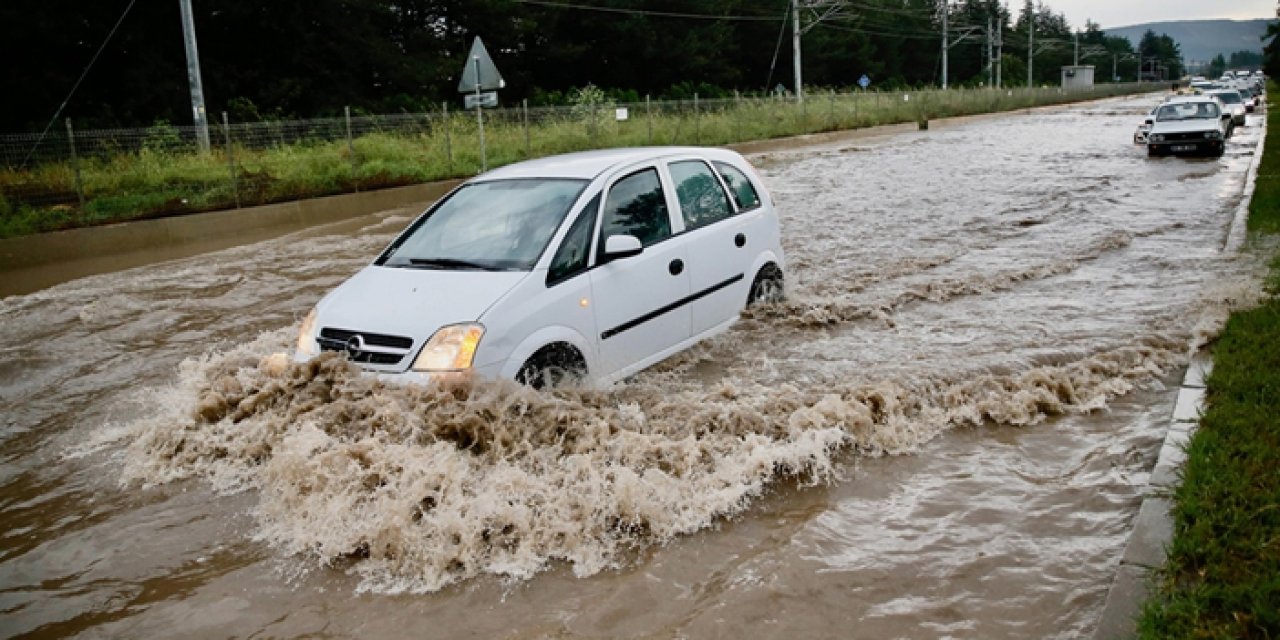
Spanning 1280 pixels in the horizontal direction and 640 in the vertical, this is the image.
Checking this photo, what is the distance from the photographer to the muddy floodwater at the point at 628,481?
14.7 feet

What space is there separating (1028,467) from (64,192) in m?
16.1

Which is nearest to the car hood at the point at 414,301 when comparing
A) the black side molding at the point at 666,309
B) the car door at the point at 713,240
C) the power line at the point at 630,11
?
the black side molding at the point at 666,309

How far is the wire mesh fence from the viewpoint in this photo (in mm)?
16438

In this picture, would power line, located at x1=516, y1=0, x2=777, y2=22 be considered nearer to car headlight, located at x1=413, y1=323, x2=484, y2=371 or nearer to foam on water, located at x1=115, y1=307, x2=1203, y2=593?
A: foam on water, located at x1=115, y1=307, x2=1203, y2=593

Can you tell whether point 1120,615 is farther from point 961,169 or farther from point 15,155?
point 961,169

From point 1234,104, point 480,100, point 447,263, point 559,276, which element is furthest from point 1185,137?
point 447,263

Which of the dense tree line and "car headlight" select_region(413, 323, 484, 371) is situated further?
the dense tree line

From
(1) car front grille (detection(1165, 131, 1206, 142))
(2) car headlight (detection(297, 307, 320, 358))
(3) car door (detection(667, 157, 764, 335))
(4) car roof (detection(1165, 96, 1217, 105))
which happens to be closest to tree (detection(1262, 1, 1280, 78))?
→ (4) car roof (detection(1165, 96, 1217, 105))

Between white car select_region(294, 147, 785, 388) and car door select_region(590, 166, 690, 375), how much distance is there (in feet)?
0.04

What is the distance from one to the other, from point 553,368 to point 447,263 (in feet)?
3.53

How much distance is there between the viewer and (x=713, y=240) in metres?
7.77

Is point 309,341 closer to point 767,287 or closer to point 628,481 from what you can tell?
point 628,481

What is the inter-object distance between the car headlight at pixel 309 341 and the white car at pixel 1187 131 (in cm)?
2483

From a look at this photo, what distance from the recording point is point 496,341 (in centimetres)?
589
